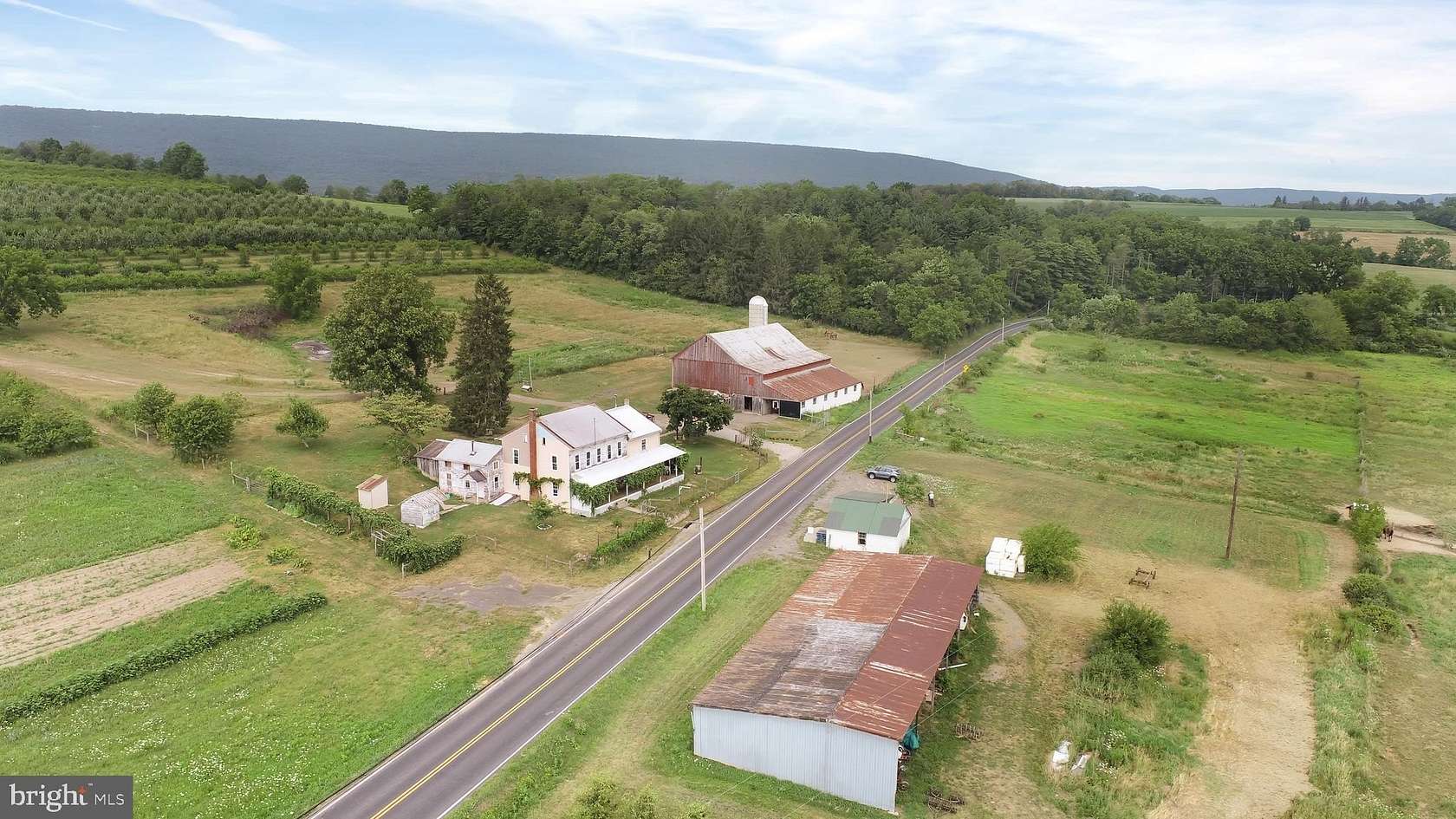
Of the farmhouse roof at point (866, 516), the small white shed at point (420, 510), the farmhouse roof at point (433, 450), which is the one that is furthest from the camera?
the farmhouse roof at point (433, 450)

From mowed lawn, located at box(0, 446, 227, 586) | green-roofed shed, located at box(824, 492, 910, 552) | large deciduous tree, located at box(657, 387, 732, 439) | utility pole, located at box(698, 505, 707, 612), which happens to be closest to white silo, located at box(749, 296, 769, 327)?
large deciduous tree, located at box(657, 387, 732, 439)

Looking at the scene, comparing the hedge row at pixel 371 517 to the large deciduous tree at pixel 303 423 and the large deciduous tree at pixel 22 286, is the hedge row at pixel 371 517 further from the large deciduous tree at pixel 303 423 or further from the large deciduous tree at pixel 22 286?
the large deciduous tree at pixel 22 286

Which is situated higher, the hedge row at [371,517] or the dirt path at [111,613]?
the hedge row at [371,517]

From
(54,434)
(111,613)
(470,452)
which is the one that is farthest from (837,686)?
(54,434)

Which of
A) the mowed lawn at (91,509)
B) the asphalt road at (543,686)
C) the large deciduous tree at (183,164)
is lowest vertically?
the asphalt road at (543,686)

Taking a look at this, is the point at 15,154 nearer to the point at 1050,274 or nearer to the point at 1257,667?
the point at 1050,274

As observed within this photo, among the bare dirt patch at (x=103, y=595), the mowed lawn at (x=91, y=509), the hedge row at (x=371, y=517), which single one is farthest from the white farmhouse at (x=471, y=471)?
the bare dirt patch at (x=103, y=595)

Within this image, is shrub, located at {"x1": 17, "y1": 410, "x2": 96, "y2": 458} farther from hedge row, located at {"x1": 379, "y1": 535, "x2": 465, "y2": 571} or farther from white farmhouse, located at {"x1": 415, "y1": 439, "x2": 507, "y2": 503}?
hedge row, located at {"x1": 379, "y1": 535, "x2": 465, "y2": 571}

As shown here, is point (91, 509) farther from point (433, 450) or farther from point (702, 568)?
point (702, 568)
